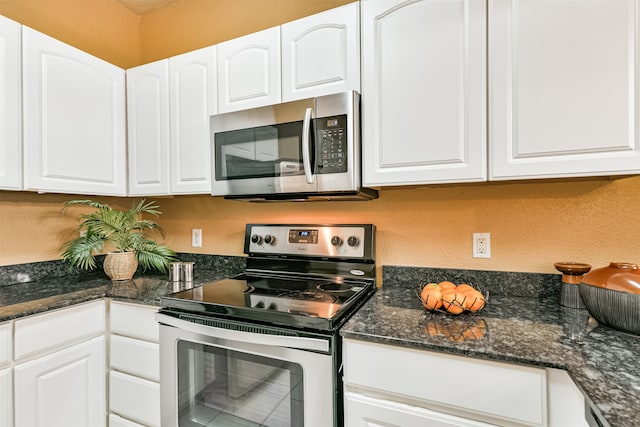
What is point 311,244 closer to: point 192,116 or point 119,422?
point 192,116

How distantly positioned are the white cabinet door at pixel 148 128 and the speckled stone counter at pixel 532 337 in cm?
141

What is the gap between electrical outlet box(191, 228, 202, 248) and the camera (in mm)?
2203

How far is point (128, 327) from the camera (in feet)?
5.03

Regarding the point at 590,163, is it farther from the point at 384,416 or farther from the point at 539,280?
the point at 384,416

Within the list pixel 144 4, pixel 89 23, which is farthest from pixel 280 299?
pixel 144 4

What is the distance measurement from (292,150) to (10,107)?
1.30m

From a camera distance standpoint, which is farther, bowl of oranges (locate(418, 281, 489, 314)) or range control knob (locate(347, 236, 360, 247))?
range control knob (locate(347, 236, 360, 247))

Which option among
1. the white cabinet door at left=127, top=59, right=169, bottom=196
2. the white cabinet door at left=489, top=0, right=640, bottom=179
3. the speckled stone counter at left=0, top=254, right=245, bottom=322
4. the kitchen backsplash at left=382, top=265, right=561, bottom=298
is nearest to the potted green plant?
the speckled stone counter at left=0, top=254, right=245, bottom=322

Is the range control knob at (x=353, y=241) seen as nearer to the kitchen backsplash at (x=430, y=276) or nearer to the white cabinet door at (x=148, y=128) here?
the kitchen backsplash at (x=430, y=276)

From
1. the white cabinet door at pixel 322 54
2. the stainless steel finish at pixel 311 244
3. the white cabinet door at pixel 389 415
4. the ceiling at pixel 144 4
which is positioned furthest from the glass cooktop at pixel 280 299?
the ceiling at pixel 144 4

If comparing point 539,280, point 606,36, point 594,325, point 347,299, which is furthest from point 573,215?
point 347,299

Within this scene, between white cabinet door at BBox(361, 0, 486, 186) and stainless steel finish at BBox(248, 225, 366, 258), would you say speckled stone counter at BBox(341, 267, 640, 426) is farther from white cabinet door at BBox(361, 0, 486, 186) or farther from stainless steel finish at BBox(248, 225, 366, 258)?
white cabinet door at BBox(361, 0, 486, 186)

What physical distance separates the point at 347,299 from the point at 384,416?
422 millimetres

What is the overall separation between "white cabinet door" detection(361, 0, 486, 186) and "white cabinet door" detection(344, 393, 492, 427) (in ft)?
2.58
